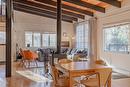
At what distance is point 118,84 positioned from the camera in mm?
5055

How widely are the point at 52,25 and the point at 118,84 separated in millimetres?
7929

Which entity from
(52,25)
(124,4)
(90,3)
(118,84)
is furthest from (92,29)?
(118,84)

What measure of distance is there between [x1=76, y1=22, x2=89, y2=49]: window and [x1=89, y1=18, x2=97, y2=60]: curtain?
3.71 feet

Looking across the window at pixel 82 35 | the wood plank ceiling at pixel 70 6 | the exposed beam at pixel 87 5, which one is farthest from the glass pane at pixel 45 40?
the exposed beam at pixel 87 5

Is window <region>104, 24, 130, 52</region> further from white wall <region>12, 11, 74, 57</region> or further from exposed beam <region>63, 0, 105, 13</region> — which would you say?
white wall <region>12, 11, 74, 57</region>

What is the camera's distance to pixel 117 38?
751 cm

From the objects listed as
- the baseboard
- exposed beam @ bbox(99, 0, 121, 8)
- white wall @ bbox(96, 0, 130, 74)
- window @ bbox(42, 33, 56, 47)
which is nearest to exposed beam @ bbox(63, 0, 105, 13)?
white wall @ bbox(96, 0, 130, 74)

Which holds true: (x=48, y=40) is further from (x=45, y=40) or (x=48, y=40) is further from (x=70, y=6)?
(x=70, y=6)

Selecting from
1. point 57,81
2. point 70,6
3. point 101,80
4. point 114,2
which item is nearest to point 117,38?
point 114,2

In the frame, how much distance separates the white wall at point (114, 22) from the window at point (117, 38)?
229 mm

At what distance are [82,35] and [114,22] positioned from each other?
3775mm

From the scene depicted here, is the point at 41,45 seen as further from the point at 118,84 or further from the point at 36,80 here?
the point at 118,84

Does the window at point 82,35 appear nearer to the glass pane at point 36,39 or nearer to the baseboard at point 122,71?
the glass pane at point 36,39

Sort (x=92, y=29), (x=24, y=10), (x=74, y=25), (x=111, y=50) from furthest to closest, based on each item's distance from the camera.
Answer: (x=74, y=25) → (x=24, y=10) → (x=92, y=29) → (x=111, y=50)
